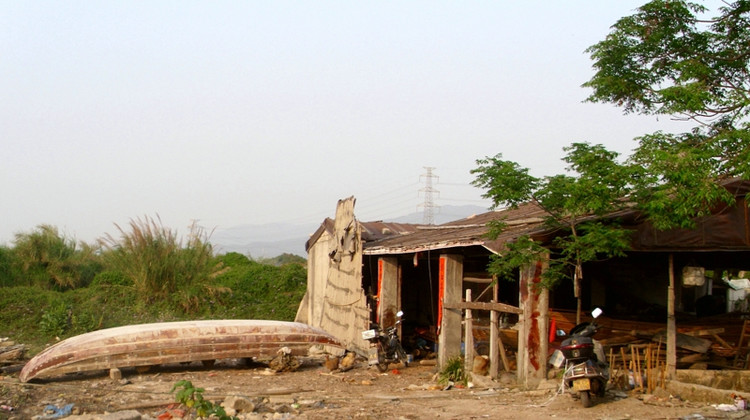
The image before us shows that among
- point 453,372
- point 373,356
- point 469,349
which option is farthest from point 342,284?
point 469,349

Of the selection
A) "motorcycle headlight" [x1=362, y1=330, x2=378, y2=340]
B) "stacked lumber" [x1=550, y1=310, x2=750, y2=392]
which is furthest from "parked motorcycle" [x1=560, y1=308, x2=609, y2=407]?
"motorcycle headlight" [x1=362, y1=330, x2=378, y2=340]

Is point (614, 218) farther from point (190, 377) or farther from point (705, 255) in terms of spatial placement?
point (190, 377)

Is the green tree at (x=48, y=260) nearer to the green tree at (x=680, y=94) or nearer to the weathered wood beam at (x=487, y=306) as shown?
the weathered wood beam at (x=487, y=306)

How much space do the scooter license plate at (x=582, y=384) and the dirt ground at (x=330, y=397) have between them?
28cm

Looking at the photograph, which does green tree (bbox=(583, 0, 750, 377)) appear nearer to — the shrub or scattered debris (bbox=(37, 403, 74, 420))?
the shrub

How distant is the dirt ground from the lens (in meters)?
8.37

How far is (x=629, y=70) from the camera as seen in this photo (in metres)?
9.96

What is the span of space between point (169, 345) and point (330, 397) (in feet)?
13.0

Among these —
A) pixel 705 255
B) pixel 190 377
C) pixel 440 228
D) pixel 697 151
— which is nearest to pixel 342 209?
pixel 440 228

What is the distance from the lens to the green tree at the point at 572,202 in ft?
27.2

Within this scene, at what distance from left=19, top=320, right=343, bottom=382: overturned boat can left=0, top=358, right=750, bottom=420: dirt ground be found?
312mm

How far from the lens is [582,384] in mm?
8227

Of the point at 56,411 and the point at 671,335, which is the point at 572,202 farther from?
the point at 56,411

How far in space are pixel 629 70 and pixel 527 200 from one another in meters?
2.58
